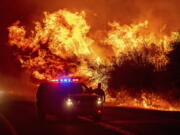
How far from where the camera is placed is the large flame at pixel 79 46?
3991 cm

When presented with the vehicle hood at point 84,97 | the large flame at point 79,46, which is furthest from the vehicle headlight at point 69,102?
the large flame at point 79,46

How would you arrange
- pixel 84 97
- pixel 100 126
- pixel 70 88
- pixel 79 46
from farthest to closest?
pixel 79 46, pixel 70 88, pixel 84 97, pixel 100 126

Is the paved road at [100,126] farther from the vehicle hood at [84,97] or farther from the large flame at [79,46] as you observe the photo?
the large flame at [79,46]

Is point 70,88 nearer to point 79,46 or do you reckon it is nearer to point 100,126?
point 100,126

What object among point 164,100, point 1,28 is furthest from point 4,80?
point 164,100

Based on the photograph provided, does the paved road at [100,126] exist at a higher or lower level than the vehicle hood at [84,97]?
lower

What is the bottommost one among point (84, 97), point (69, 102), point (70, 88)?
point (69, 102)

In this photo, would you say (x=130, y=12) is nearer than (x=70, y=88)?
No

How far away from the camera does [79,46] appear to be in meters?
45.4

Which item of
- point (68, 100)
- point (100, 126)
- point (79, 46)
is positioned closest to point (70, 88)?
point (68, 100)

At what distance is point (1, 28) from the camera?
72125 millimetres

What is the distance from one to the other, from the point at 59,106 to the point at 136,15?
31.7 m

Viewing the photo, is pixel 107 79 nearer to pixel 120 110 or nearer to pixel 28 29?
pixel 120 110

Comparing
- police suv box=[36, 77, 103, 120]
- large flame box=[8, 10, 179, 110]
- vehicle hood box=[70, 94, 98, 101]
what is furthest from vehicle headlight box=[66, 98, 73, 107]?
large flame box=[8, 10, 179, 110]
